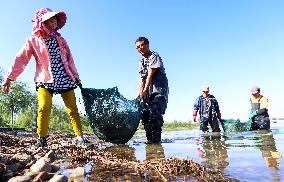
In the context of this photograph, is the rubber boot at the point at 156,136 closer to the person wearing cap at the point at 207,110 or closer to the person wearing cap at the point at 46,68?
the person wearing cap at the point at 46,68

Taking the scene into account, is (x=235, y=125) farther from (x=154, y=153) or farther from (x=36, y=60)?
(x=36, y=60)

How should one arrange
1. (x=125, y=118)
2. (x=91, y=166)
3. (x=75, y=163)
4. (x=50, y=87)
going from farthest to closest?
(x=125, y=118)
(x=50, y=87)
(x=75, y=163)
(x=91, y=166)

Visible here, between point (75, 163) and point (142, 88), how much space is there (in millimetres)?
3351

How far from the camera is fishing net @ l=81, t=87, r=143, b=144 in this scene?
20.5 ft

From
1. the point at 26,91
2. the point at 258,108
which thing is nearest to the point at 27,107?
the point at 26,91

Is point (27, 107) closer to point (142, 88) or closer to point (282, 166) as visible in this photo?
point (142, 88)

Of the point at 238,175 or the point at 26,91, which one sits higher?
the point at 26,91

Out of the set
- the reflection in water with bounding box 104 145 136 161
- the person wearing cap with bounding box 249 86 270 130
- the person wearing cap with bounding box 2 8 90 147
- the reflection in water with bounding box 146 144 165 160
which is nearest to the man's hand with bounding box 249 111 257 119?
the person wearing cap with bounding box 249 86 270 130

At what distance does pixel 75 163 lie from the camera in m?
3.84

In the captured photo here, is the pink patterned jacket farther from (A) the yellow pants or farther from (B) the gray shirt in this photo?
(B) the gray shirt

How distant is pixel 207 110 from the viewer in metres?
12.0

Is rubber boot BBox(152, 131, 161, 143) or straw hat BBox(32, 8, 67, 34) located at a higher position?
straw hat BBox(32, 8, 67, 34)

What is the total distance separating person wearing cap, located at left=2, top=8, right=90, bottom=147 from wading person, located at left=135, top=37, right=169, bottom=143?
1.41 metres

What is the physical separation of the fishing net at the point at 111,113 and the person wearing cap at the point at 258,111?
20.6 ft
